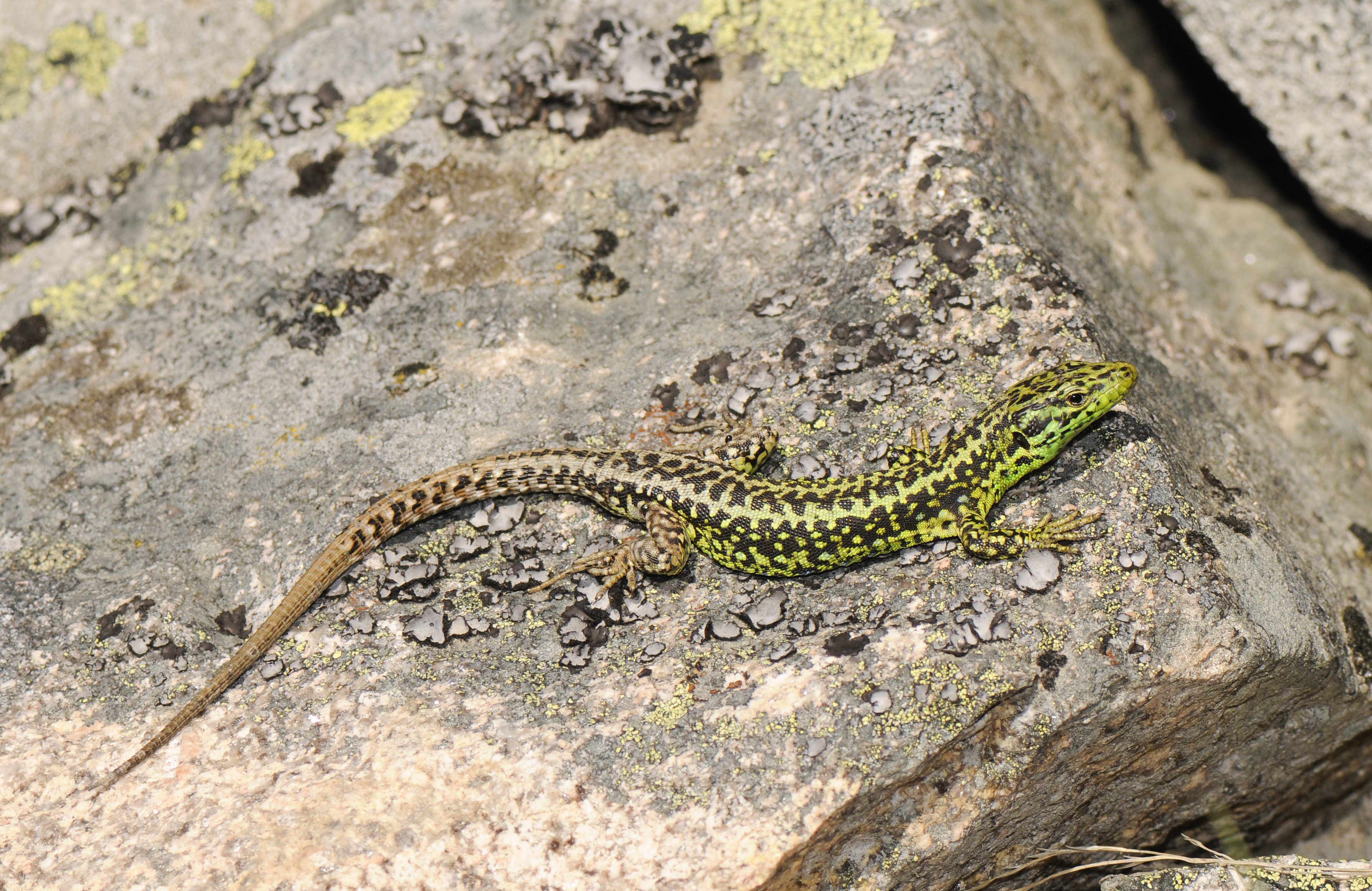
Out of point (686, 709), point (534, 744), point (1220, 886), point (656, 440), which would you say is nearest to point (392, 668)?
point (534, 744)

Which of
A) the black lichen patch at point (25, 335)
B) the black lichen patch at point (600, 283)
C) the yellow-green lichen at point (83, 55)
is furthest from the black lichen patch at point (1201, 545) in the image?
the yellow-green lichen at point (83, 55)

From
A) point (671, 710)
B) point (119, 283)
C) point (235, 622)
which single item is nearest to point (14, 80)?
point (119, 283)

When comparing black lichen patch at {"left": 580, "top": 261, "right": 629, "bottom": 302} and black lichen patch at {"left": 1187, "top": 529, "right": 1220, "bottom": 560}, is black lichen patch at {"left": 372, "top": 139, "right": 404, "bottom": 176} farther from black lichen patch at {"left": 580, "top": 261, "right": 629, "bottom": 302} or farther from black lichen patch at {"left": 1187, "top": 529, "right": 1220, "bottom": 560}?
black lichen patch at {"left": 1187, "top": 529, "right": 1220, "bottom": 560}

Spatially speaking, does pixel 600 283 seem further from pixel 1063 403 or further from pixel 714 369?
pixel 1063 403

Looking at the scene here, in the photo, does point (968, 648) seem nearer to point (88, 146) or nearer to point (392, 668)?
point (392, 668)

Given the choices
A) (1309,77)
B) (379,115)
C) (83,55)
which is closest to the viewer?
(379,115)

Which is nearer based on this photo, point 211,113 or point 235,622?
point 235,622
